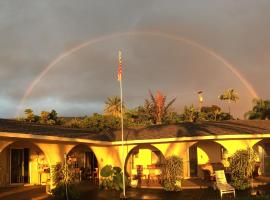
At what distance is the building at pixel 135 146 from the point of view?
70.3 feet

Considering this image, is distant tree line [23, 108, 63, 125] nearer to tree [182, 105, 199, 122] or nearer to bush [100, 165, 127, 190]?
tree [182, 105, 199, 122]

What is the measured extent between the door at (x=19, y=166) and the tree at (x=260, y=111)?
37.0 m

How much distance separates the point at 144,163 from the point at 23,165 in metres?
8.72

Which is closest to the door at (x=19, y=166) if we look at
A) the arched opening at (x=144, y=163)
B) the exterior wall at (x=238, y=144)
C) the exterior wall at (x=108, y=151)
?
the exterior wall at (x=108, y=151)

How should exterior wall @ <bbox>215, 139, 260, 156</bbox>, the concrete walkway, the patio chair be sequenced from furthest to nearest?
exterior wall @ <bbox>215, 139, 260, 156</bbox> < the concrete walkway < the patio chair

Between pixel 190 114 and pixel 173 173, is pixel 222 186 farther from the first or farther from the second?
pixel 190 114

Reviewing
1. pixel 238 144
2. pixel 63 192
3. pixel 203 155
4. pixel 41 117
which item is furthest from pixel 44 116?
pixel 63 192

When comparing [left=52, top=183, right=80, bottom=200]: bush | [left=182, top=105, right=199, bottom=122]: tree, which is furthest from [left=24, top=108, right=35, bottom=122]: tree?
[left=52, top=183, right=80, bottom=200]: bush

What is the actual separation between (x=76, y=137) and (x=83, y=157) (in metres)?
9.12

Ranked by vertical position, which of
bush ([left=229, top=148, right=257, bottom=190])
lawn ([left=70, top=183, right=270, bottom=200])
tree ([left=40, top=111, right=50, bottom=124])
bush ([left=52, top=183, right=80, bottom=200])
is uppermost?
tree ([left=40, top=111, right=50, bottom=124])

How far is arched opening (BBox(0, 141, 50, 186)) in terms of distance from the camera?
23.3 m

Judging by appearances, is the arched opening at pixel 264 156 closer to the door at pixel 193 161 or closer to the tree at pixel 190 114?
the door at pixel 193 161

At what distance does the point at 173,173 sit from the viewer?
20547mm

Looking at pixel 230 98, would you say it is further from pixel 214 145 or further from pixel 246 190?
pixel 246 190
